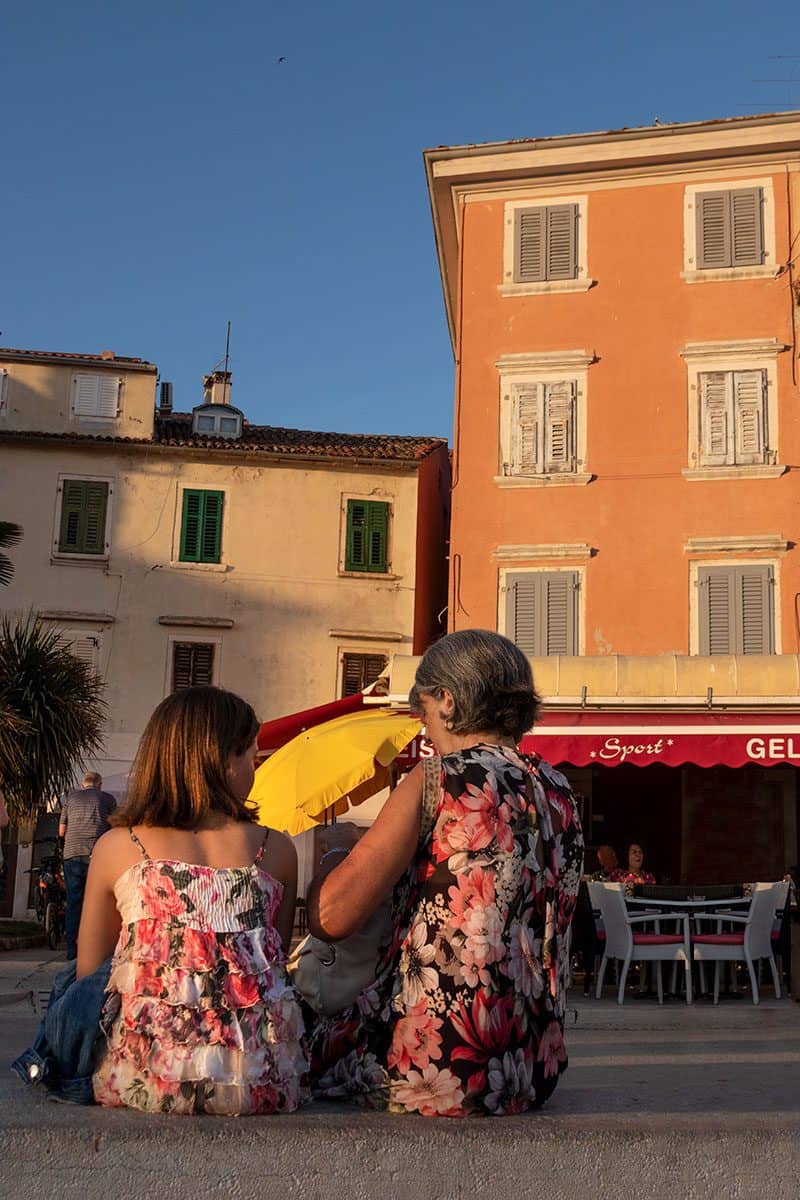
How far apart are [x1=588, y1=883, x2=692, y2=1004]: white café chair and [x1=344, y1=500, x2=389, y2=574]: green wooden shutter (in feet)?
56.3

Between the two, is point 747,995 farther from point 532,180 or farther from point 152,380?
point 152,380

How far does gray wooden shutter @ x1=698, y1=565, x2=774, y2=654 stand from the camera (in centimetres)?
2105

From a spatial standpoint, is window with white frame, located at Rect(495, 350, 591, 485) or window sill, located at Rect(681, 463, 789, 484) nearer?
window sill, located at Rect(681, 463, 789, 484)

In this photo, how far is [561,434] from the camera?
22.2 m

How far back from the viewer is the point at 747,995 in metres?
12.4

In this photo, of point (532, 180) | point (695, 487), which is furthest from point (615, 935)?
point (532, 180)

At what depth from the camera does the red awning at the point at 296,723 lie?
51.6 feet

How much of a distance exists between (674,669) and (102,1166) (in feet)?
45.8

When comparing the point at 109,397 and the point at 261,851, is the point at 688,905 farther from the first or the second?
the point at 109,397

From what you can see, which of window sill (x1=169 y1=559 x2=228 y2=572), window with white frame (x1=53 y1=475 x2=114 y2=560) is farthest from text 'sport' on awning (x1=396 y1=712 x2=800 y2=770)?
window with white frame (x1=53 y1=475 x2=114 y2=560)

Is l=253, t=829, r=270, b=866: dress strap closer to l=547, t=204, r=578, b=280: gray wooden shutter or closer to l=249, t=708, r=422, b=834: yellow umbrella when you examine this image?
l=249, t=708, r=422, b=834: yellow umbrella

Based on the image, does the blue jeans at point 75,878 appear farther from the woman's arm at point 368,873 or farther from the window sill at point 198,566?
the window sill at point 198,566

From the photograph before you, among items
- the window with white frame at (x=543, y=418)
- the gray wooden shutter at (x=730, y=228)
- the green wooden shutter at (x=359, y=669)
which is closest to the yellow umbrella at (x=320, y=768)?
the window with white frame at (x=543, y=418)

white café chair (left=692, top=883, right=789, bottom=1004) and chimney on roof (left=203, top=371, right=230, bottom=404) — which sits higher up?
chimney on roof (left=203, top=371, right=230, bottom=404)
